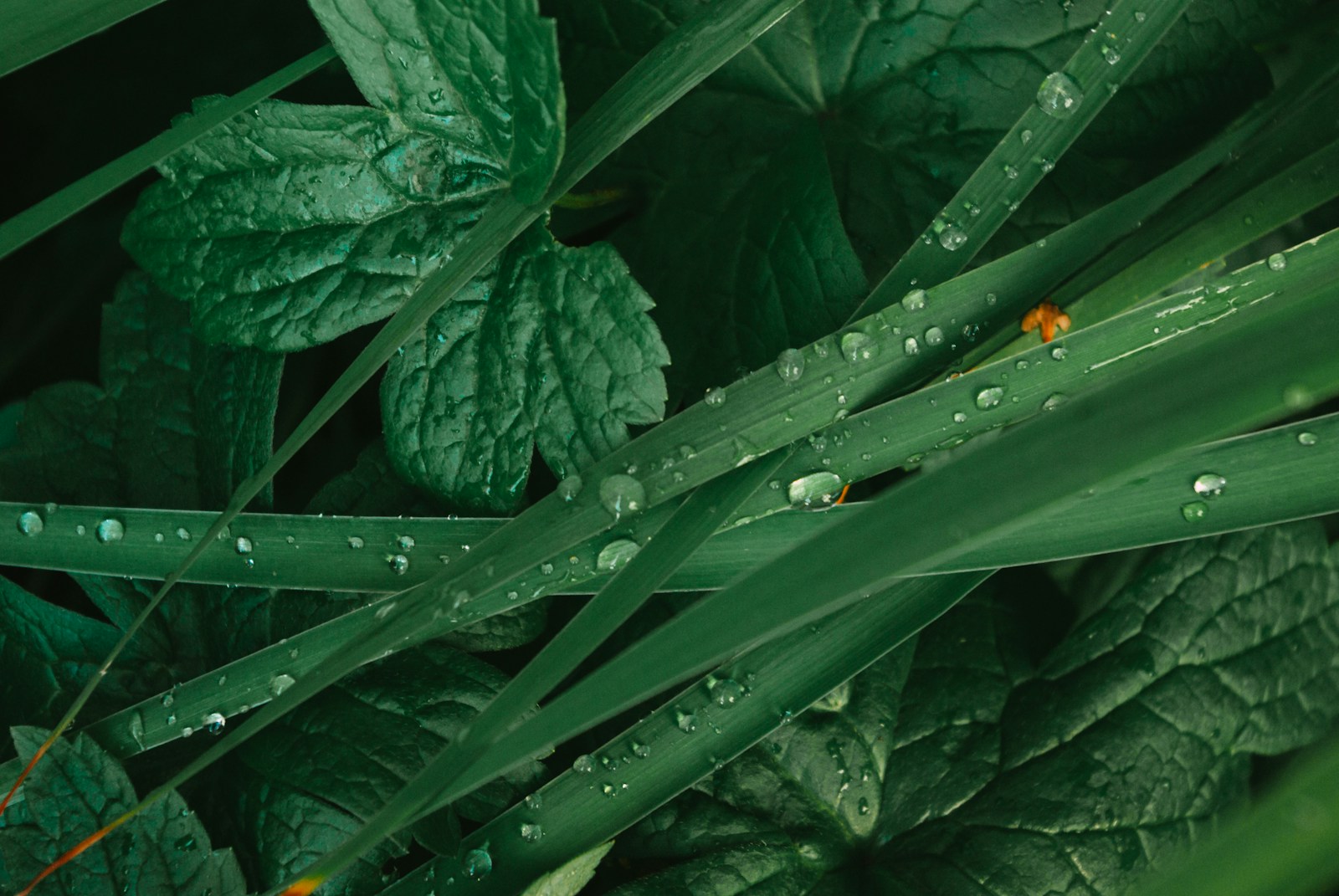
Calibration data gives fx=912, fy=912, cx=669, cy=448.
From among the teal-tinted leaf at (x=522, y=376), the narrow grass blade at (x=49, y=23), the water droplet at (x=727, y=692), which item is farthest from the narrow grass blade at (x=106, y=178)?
the water droplet at (x=727, y=692)

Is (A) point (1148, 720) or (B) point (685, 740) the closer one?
(B) point (685, 740)

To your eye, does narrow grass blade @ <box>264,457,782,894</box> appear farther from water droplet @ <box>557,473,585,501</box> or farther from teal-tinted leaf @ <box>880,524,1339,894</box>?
teal-tinted leaf @ <box>880,524,1339,894</box>

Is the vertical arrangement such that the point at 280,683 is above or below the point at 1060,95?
below

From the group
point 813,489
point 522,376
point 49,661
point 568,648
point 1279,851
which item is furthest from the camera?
point 49,661

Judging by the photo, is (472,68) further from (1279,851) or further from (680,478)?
(1279,851)

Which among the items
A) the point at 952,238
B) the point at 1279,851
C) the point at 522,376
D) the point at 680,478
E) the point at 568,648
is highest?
the point at 522,376

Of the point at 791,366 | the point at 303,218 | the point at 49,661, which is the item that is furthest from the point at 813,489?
the point at 49,661

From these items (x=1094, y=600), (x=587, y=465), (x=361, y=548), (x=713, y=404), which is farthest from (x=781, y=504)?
(x=1094, y=600)
